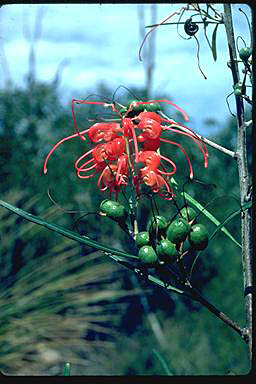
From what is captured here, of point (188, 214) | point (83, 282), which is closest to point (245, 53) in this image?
point (188, 214)

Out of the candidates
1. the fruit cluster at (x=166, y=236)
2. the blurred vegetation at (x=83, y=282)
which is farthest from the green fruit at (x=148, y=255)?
the blurred vegetation at (x=83, y=282)

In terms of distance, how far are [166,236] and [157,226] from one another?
0.01 metres

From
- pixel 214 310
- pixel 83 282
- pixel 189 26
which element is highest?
pixel 189 26

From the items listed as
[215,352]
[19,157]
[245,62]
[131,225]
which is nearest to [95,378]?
[131,225]

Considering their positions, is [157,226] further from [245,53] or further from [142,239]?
[245,53]

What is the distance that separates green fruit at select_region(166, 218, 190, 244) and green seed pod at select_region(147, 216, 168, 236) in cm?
1

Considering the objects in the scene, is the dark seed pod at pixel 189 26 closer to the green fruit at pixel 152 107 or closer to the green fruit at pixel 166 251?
the green fruit at pixel 152 107

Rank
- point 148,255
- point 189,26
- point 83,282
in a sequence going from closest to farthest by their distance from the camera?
point 148,255 → point 189,26 → point 83,282

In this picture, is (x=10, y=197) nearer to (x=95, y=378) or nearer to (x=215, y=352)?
(x=215, y=352)

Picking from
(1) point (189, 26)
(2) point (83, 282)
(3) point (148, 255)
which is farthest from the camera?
(2) point (83, 282)

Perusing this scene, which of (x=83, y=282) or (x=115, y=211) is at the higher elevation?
(x=115, y=211)

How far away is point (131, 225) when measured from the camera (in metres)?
0.51

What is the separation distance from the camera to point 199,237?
46 cm

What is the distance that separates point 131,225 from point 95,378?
18 cm
